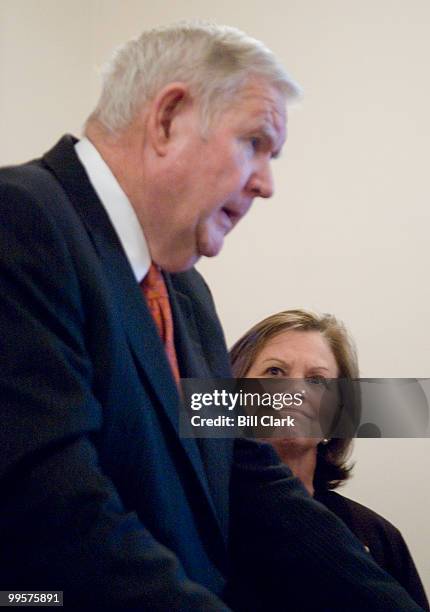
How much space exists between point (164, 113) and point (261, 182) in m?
0.13

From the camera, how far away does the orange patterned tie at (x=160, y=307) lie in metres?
0.94

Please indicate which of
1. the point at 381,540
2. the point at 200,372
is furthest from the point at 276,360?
the point at 200,372

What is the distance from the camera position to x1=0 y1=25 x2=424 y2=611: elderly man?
2.24 ft

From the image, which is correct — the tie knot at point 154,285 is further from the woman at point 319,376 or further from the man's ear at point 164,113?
the woman at point 319,376

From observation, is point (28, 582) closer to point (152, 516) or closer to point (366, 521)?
point (152, 516)

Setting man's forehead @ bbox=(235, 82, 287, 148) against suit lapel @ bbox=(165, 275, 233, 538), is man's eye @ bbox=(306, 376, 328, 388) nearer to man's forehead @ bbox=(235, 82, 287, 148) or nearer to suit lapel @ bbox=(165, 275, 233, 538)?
suit lapel @ bbox=(165, 275, 233, 538)

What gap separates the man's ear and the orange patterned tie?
0.42 ft

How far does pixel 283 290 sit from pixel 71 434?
154 cm

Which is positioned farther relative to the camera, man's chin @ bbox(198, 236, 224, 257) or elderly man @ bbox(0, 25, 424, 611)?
man's chin @ bbox(198, 236, 224, 257)

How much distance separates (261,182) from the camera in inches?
38.6

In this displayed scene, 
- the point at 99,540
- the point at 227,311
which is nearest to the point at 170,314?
the point at 99,540

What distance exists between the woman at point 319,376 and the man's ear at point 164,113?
0.67 metres

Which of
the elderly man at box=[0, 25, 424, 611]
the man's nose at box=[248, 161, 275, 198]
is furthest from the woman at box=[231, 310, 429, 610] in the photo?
the man's nose at box=[248, 161, 275, 198]

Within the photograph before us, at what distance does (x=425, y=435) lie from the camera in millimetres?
1944
